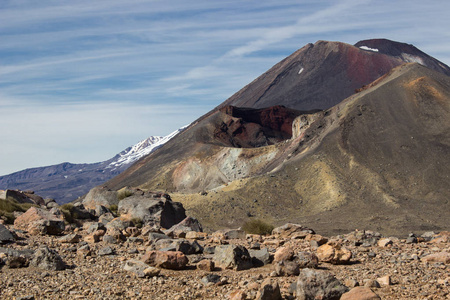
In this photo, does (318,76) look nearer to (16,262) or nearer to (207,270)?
(207,270)

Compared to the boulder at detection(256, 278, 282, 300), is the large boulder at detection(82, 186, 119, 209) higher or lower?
higher

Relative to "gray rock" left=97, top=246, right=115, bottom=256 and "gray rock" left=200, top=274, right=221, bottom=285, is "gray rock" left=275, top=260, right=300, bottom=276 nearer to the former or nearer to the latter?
"gray rock" left=200, top=274, right=221, bottom=285

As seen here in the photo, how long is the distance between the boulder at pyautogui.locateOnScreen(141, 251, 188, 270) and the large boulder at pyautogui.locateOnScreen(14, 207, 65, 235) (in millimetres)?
5223

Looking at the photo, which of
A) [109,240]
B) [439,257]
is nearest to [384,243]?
[439,257]

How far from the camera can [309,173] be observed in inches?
2426

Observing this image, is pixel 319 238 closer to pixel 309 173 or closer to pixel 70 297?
pixel 70 297

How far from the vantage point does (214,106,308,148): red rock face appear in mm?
112863

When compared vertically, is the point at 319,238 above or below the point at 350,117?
below

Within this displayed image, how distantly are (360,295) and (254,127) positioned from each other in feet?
367

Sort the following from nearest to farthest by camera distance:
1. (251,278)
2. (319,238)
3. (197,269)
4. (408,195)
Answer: (251,278) → (197,269) → (319,238) → (408,195)

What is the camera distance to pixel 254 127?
393ft

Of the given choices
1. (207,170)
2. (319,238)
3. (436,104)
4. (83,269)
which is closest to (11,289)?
(83,269)

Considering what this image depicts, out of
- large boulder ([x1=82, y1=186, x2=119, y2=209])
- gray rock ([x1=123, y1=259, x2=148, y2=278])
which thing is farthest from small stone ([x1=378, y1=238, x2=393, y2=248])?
large boulder ([x1=82, y1=186, x2=119, y2=209])

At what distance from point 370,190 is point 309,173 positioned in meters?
7.78
